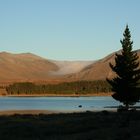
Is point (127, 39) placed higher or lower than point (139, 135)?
higher

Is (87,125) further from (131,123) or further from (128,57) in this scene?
(128,57)

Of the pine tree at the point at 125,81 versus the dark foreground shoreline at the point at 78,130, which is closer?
the dark foreground shoreline at the point at 78,130

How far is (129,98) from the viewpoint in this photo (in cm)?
7681

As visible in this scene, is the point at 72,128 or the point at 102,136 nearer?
the point at 102,136

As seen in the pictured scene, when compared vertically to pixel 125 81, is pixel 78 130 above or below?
below

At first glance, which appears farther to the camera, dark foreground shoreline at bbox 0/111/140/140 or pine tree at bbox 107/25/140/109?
pine tree at bbox 107/25/140/109

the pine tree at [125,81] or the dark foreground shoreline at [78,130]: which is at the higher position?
the pine tree at [125,81]

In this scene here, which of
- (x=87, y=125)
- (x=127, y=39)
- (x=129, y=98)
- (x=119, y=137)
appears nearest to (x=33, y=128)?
(x=87, y=125)

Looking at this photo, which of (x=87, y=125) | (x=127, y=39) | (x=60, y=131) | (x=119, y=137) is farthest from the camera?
(x=127, y=39)

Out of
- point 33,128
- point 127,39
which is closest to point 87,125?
point 33,128

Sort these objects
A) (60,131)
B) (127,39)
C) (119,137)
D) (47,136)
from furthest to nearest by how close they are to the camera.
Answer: (127,39) < (60,131) < (47,136) < (119,137)

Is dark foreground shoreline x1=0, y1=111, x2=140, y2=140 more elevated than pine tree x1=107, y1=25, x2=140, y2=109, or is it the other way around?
pine tree x1=107, y1=25, x2=140, y2=109

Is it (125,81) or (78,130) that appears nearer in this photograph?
(78,130)

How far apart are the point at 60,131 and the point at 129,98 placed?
4275 cm
